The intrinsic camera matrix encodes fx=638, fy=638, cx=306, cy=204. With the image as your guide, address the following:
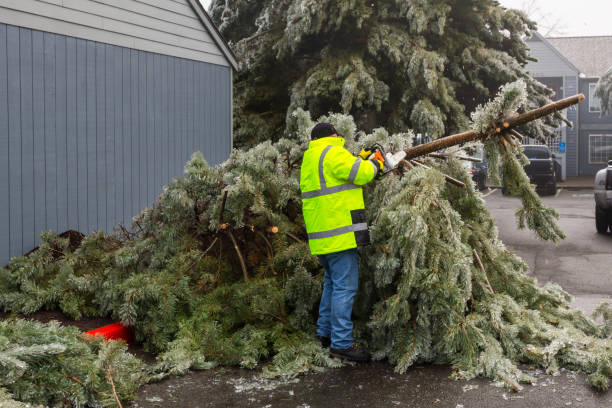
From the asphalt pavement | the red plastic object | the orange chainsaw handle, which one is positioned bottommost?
the asphalt pavement

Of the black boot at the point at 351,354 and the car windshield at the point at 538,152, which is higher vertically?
the car windshield at the point at 538,152

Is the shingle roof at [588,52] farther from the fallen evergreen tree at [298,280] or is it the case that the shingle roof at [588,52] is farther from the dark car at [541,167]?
the fallen evergreen tree at [298,280]

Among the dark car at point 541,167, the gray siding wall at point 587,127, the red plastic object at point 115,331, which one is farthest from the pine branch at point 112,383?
the gray siding wall at point 587,127

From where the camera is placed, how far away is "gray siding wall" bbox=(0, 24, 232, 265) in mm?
7605

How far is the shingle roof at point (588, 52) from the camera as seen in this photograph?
39.1 m

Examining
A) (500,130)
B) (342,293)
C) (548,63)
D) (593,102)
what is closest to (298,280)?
(342,293)

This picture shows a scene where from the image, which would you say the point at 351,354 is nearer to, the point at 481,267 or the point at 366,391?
the point at 366,391

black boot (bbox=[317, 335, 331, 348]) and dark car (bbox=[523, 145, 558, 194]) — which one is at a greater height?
dark car (bbox=[523, 145, 558, 194])

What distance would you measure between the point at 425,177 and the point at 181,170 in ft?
18.9

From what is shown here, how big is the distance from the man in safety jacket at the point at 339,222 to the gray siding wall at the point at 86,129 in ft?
13.5

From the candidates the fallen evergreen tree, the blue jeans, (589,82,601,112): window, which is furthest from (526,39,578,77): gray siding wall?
the blue jeans

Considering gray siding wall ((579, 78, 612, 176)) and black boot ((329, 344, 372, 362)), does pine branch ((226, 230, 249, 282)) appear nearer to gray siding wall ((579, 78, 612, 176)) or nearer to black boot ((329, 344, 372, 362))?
black boot ((329, 344, 372, 362))

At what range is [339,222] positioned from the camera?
17.3 ft

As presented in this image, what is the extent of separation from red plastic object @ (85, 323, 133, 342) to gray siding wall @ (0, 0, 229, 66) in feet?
13.5
